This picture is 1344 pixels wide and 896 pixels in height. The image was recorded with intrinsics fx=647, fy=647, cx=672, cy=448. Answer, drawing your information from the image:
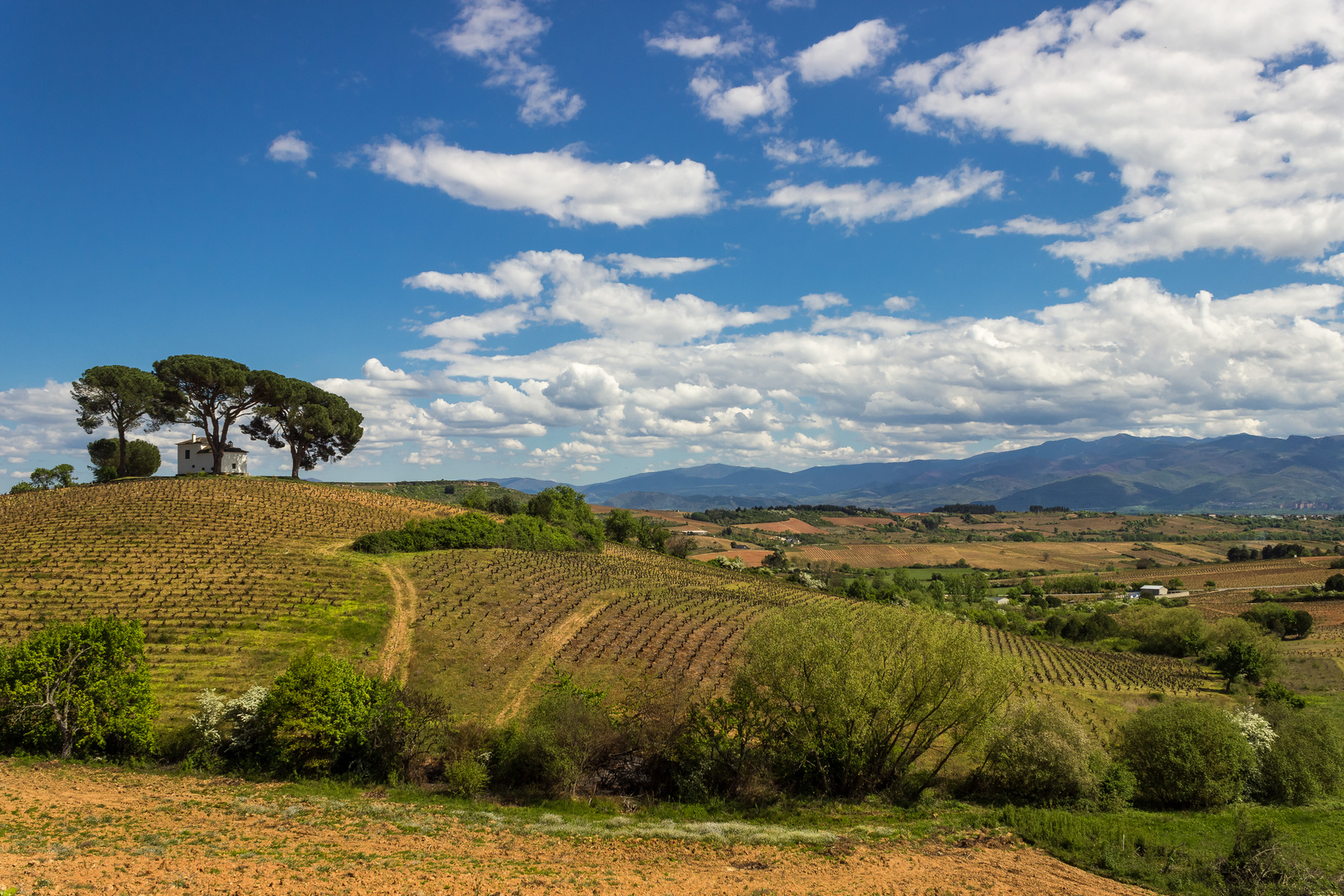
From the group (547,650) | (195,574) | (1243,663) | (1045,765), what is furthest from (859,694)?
(1243,663)

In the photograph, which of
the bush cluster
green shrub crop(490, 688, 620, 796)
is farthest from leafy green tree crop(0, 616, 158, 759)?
the bush cluster

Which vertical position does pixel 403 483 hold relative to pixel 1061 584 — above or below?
above

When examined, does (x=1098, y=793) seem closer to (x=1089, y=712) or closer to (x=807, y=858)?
(x=1089, y=712)

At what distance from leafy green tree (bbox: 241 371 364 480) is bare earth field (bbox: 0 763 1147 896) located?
76.2 m

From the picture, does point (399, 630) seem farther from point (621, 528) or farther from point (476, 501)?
point (621, 528)

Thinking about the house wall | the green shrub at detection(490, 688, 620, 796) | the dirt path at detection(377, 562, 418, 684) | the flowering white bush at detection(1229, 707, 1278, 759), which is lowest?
the flowering white bush at detection(1229, 707, 1278, 759)

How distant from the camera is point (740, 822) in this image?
28.3m

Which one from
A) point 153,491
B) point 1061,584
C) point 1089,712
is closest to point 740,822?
point 1089,712

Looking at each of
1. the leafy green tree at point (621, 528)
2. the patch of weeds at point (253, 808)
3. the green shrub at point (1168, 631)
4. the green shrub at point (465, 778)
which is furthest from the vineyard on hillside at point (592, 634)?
the leafy green tree at point (621, 528)

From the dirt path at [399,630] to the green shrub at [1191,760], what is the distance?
1701 inches

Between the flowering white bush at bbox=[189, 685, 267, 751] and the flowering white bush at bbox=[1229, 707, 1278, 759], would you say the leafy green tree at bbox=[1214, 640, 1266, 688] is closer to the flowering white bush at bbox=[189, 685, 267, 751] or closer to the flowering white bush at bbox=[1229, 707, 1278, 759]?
the flowering white bush at bbox=[1229, 707, 1278, 759]

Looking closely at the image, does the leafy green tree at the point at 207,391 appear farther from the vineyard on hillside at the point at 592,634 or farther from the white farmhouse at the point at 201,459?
the vineyard on hillside at the point at 592,634

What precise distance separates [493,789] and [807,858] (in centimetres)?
1647

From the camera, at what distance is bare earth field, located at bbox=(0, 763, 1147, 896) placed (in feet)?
56.7
